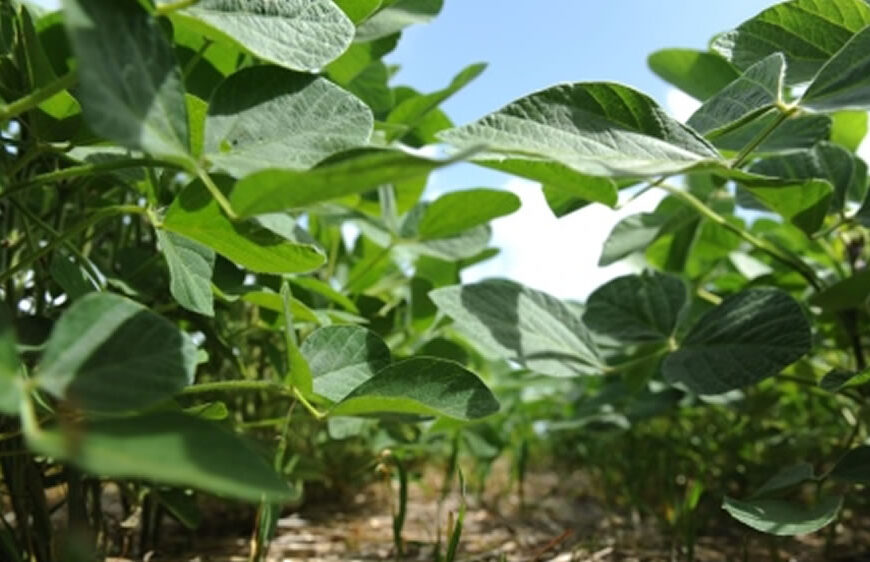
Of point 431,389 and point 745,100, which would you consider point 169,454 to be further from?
point 745,100

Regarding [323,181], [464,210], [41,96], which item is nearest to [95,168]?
[41,96]

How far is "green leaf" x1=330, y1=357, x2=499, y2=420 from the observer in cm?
43

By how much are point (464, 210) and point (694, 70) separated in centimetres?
25

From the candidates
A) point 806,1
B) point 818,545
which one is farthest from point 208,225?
point 818,545

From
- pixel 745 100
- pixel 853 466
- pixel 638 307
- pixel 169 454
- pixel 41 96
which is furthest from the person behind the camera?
pixel 638 307

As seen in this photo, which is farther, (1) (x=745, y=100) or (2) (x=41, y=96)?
(1) (x=745, y=100)

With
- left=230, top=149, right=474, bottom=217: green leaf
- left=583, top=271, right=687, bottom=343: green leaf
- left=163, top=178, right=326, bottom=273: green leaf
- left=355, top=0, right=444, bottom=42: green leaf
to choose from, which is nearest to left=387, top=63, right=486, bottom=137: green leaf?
left=355, top=0, right=444, bottom=42: green leaf

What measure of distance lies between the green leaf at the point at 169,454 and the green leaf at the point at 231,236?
174 millimetres

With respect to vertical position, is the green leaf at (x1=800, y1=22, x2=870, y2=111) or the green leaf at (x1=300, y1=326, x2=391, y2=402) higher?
the green leaf at (x1=800, y1=22, x2=870, y2=111)

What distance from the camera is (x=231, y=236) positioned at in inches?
17.2

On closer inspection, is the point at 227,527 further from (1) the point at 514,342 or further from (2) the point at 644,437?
(2) the point at 644,437

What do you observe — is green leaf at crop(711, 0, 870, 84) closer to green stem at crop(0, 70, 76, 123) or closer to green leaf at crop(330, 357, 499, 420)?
green leaf at crop(330, 357, 499, 420)

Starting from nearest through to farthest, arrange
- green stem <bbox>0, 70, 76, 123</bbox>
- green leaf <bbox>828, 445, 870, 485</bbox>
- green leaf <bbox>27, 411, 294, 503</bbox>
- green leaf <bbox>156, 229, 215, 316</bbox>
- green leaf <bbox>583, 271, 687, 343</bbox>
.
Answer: green leaf <bbox>27, 411, 294, 503</bbox>
green stem <bbox>0, 70, 76, 123</bbox>
green leaf <bbox>156, 229, 215, 316</bbox>
green leaf <bbox>828, 445, 870, 485</bbox>
green leaf <bbox>583, 271, 687, 343</bbox>

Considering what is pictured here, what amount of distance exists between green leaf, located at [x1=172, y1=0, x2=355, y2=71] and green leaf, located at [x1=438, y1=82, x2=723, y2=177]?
6 centimetres
